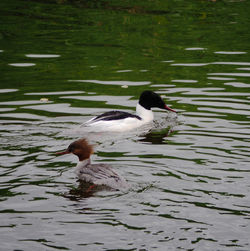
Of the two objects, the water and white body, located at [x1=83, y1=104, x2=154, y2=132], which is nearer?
the water

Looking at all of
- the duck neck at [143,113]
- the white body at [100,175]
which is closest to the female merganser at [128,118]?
the duck neck at [143,113]

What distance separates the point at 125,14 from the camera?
2320cm

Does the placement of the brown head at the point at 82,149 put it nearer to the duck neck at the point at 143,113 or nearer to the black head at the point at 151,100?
the duck neck at the point at 143,113

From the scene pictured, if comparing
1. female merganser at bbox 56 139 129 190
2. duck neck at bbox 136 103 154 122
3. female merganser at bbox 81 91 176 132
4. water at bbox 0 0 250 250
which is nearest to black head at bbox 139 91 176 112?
female merganser at bbox 81 91 176 132

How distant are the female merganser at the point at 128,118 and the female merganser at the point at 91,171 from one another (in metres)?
2.16

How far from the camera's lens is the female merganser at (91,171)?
8.05m

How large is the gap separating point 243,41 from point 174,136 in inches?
367

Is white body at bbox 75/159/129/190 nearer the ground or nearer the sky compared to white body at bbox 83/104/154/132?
nearer the ground

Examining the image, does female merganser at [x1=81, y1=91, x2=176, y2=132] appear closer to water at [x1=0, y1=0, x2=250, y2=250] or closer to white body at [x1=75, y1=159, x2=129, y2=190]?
water at [x1=0, y1=0, x2=250, y2=250]

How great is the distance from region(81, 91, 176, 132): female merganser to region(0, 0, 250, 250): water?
A: 24 cm

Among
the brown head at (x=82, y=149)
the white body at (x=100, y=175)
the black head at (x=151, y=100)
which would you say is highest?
the black head at (x=151, y=100)

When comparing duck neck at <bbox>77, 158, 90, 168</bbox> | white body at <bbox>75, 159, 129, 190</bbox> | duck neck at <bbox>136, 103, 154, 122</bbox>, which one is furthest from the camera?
duck neck at <bbox>136, 103, 154, 122</bbox>

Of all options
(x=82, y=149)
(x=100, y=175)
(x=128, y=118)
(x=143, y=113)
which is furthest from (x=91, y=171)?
(x=143, y=113)

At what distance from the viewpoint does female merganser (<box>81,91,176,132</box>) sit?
11391mm
